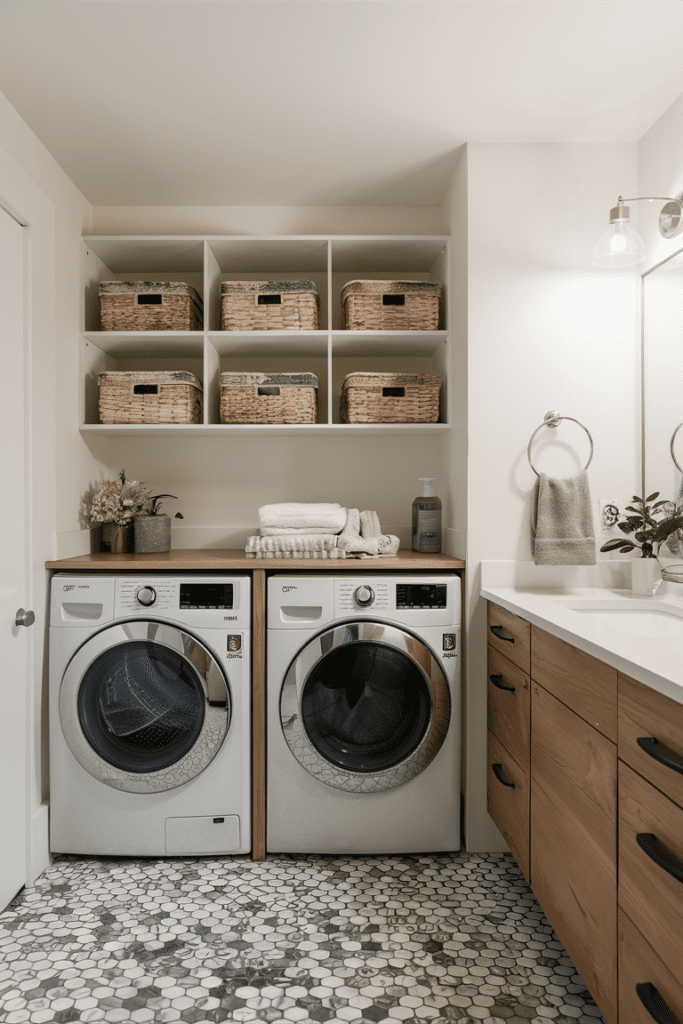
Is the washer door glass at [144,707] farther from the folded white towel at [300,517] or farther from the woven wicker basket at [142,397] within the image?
the woven wicker basket at [142,397]

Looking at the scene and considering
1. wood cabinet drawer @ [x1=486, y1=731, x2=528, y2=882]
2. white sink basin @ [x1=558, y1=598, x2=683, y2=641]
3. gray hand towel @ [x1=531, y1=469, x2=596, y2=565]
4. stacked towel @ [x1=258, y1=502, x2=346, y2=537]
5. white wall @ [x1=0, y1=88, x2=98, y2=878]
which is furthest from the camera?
stacked towel @ [x1=258, y1=502, x2=346, y2=537]

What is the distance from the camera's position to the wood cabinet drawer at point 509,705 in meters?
1.75

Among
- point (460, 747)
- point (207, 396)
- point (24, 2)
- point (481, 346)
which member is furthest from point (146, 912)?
point (24, 2)

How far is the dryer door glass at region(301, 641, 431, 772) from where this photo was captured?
208 cm

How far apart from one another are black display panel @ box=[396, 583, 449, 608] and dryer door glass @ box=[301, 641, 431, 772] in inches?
6.5

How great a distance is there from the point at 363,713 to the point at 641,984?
1111 millimetres

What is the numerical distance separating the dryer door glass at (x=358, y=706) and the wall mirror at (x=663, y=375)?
3.34ft

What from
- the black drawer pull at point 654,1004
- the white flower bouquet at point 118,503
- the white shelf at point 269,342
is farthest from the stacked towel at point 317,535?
the black drawer pull at point 654,1004

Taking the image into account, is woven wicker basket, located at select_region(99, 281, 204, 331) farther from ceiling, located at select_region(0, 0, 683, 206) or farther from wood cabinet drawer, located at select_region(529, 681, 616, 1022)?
wood cabinet drawer, located at select_region(529, 681, 616, 1022)

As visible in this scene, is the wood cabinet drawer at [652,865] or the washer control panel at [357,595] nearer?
the wood cabinet drawer at [652,865]

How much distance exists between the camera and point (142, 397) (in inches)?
94.7

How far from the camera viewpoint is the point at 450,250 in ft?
7.80

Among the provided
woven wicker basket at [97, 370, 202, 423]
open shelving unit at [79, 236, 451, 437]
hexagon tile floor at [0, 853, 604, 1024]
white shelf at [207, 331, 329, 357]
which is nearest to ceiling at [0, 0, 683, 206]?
open shelving unit at [79, 236, 451, 437]

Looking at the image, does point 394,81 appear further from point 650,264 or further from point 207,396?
point 207,396
